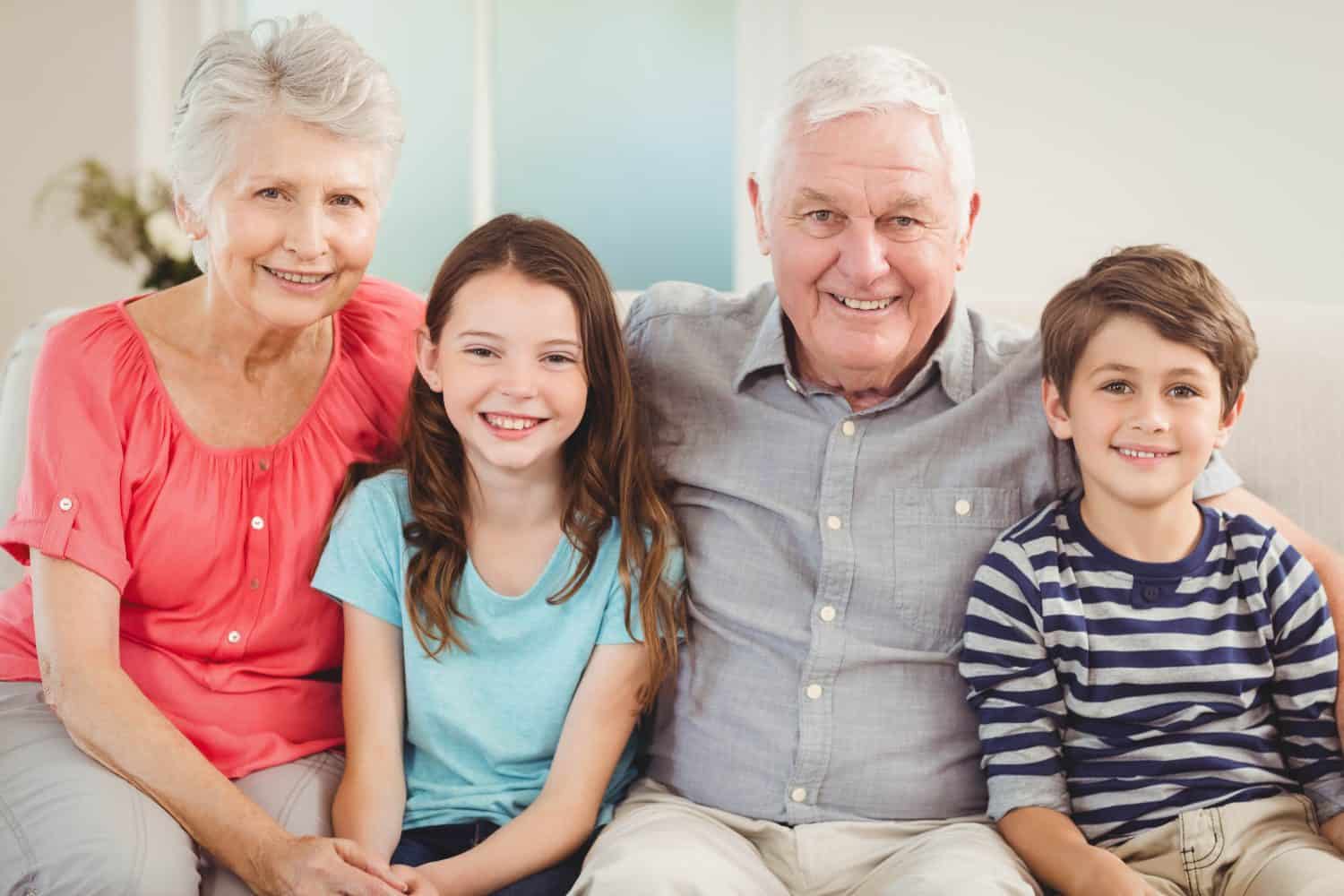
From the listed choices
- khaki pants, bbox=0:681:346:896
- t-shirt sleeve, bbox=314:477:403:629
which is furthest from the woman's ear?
khaki pants, bbox=0:681:346:896

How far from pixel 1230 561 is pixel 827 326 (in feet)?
1.80

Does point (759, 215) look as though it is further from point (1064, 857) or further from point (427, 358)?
point (1064, 857)

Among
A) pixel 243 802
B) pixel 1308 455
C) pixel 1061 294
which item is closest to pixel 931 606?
pixel 1061 294

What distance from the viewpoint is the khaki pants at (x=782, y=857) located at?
4.45 ft

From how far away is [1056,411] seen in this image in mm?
1572

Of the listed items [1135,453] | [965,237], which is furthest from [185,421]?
[1135,453]

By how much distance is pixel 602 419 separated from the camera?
167 centimetres

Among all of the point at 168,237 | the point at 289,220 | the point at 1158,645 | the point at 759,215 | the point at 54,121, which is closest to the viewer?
the point at 1158,645

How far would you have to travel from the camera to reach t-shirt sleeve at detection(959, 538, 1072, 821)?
1489 millimetres

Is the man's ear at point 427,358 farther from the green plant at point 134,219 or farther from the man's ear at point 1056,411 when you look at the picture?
the green plant at point 134,219

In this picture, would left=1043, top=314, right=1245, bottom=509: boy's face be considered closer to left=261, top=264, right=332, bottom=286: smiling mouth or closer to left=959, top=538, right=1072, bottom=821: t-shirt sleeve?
left=959, top=538, right=1072, bottom=821: t-shirt sleeve

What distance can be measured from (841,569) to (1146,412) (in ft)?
1.31

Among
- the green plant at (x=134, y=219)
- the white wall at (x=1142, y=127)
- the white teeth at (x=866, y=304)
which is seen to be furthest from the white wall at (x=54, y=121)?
the white teeth at (x=866, y=304)

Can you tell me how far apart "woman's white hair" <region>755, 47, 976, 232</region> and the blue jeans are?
2.85 feet
